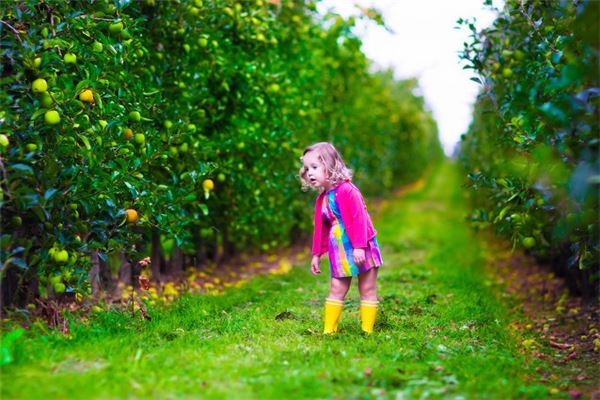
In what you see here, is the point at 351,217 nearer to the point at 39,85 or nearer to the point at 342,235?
the point at 342,235

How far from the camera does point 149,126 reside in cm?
536

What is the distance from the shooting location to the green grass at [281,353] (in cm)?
341

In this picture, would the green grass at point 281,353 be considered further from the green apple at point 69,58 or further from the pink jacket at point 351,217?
the green apple at point 69,58

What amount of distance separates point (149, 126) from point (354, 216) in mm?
1863

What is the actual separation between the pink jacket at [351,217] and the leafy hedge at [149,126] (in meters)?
1.04

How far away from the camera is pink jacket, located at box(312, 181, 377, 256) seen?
4680 millimetres

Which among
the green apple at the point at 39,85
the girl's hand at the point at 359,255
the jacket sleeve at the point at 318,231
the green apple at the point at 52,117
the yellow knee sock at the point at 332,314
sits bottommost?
the yellow knee sock at the point at 332,314

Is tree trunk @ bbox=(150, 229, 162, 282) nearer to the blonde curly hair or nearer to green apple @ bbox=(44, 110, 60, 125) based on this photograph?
the blonde curly hair

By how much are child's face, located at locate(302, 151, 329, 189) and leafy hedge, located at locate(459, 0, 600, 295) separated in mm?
1127

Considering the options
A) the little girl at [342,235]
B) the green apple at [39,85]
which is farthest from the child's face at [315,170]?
the green apple at [39,85]

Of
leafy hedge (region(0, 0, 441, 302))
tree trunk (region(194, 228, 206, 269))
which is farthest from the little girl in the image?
tree trunk (region(194, 228, 206, 269))

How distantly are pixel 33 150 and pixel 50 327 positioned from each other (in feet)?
4.16

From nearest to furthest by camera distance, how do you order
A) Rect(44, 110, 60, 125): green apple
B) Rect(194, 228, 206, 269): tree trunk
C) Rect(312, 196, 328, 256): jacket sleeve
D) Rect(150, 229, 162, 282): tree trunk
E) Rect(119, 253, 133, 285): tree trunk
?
1. Rect(44, 110, 60, 125): green apple
2. Rect(312, 196, 328, 256): jacket sleeve
3. Rect(119, 253, 133, 285): tree trunk
4. Rect(150, 229, 162, 282): tree trunk
5. Rect(194, 228, 206, 269): tree trunk

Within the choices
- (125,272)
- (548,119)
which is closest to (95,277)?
(125,272)
